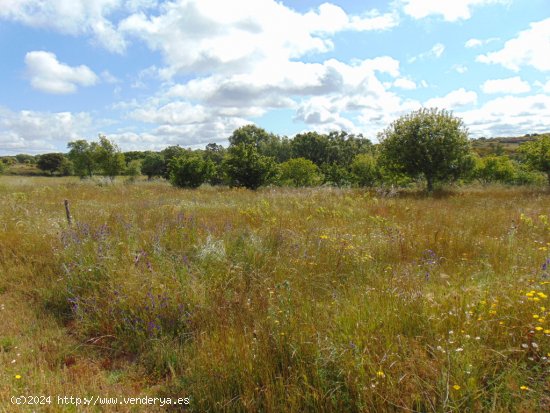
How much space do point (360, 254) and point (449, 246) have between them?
5.64 feet

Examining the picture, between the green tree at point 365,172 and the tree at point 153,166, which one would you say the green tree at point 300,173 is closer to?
the green tree at point 365,172

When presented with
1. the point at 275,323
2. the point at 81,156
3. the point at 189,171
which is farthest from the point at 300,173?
Answer: the point at 275,323

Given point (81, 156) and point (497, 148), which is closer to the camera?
point (81, 156)

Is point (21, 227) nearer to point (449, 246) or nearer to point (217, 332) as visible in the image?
point (217, 332)

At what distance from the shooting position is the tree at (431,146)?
1989 centimetres

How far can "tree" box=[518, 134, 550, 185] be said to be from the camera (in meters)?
20.0

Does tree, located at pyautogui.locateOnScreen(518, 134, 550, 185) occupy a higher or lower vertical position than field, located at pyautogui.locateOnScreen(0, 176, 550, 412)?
higher

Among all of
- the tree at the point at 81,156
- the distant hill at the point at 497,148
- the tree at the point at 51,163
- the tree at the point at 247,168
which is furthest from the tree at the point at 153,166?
the distant hill at the point at 497,148

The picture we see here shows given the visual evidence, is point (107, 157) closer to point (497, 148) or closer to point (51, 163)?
point (51, 163)

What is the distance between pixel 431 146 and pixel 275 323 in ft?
65.7

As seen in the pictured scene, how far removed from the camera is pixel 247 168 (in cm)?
2303

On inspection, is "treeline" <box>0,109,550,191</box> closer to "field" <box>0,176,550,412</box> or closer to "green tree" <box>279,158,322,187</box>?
"green tree" <box>279,158,322,187</box>

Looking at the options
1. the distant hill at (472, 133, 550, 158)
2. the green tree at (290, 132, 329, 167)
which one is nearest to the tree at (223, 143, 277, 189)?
the distant hill at (472, 133, 550, 158)

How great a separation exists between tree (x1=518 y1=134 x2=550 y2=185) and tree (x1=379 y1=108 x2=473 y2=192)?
148 inches
